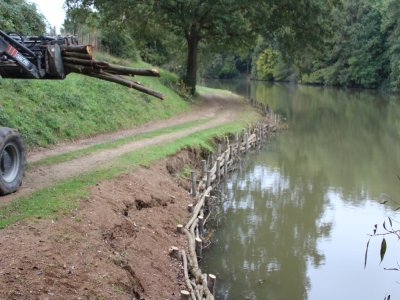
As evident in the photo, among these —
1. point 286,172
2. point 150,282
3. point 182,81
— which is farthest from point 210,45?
point 150,282

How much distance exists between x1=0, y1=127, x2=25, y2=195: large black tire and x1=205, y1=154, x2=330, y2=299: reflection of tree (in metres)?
5.25

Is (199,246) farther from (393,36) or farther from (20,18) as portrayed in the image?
(393,36)

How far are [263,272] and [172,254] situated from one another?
290 cm

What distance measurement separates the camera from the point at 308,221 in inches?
667

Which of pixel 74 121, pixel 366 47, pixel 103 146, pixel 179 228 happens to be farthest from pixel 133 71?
pixel 366 47

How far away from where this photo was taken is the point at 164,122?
27594 millimetres

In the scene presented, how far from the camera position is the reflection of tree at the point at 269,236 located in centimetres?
1214

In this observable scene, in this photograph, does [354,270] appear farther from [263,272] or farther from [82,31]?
[82,31]

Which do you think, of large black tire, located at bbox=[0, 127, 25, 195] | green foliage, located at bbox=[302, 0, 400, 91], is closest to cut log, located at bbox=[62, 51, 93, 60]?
large black tire, located at bbox=[0, 127, 25, 195]

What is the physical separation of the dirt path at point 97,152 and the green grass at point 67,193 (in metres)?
0.36

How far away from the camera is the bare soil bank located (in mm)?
7840

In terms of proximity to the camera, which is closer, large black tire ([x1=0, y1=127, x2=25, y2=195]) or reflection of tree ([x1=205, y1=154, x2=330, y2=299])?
large black tire ([x1=0, y1=127, x2=25, y2=195])

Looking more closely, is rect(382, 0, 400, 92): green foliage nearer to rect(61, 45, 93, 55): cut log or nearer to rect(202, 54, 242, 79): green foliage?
rect(202, 54, 242, 79): green foliage

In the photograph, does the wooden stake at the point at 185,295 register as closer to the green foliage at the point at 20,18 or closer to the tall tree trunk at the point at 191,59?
the green foliage at the point at 20,18
